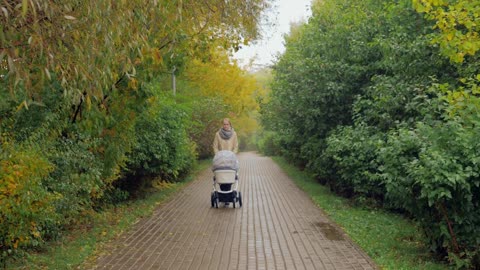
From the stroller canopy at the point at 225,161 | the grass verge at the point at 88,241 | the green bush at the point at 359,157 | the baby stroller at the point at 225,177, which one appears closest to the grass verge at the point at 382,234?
the green bush at the point at 359,157

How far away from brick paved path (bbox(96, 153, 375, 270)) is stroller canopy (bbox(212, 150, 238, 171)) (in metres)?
1.06

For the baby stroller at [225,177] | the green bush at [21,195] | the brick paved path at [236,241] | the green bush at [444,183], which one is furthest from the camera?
the baby stroller at [225,177]

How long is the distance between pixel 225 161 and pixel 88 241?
4512mm

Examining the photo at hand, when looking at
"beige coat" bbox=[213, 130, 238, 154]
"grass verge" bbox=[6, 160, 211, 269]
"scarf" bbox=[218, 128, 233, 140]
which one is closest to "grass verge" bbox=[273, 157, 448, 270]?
"beige coat" bbox=[213, 130, 238, 154]

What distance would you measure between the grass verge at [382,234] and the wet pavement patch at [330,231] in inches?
7.4

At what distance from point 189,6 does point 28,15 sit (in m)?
→ 4.30

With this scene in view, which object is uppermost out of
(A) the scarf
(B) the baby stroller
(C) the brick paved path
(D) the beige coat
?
(A) the scarf

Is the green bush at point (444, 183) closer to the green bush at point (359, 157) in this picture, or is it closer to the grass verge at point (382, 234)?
the grass verge at point (382, 234)

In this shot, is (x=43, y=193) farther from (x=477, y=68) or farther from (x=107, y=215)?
(x=477, y=68)

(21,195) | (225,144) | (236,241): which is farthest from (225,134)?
(21,195)

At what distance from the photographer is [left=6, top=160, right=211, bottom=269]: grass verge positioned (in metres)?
7.27

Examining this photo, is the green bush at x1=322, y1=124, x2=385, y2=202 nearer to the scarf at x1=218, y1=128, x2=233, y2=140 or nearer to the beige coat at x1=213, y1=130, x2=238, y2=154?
the beige coat at x1=213, y1=130, x2=238, y2=154

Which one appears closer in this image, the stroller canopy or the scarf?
the stroller canopy

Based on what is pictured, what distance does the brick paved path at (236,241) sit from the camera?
753 cm
